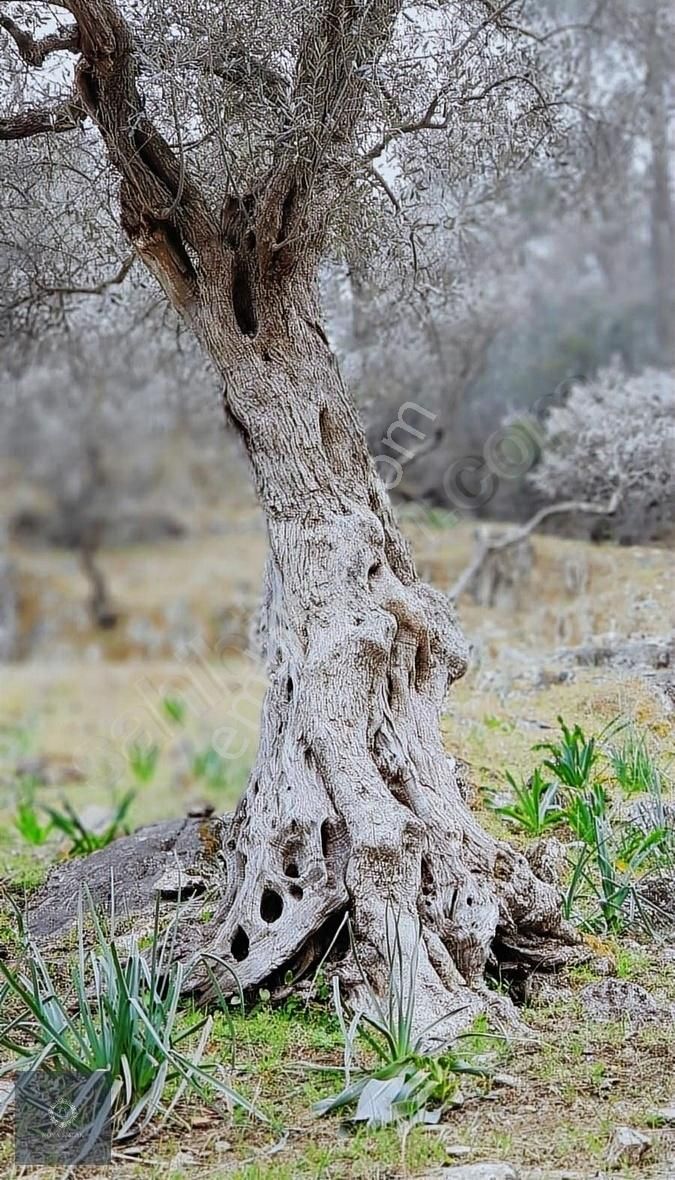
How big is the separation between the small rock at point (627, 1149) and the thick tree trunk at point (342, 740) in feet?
2.10

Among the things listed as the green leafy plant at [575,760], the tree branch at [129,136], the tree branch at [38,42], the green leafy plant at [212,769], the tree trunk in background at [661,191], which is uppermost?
the tree trunk in background at [661,191]

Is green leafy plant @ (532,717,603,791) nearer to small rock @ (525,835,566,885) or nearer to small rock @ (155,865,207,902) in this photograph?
small rock @ (525,835,566,885)

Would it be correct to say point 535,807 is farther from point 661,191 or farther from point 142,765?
point 661,191

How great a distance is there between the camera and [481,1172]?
2.72 metres

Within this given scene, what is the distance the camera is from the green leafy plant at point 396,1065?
2971mm

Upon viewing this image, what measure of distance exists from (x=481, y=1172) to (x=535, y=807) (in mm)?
2230

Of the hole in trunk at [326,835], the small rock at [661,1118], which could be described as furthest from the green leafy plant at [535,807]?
the small rock at [661,1118]

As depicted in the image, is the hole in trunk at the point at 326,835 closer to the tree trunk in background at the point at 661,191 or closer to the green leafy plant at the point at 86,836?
the green leafy plant at the point at 86,836

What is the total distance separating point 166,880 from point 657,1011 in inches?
82.8

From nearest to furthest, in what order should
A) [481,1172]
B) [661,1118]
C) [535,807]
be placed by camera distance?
1. [481,1172]
2. [661,1118]
3. [535,807]

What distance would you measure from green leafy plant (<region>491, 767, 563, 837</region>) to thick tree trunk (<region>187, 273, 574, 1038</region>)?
77 cm

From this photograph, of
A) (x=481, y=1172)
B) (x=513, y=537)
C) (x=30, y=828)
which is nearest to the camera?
(x=481, y=1172)

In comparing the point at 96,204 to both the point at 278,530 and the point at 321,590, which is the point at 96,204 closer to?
the point at 278,530

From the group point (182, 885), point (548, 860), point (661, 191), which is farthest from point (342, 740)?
point (661, 191)
